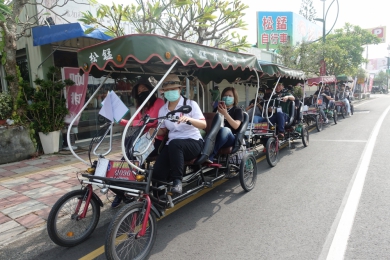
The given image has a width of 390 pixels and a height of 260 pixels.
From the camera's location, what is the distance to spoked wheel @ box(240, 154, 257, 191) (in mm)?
4875

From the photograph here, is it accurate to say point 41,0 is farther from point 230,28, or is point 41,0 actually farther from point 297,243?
point 297,243

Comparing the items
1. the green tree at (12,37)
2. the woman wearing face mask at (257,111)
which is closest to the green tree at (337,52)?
the woman wearing face mask at (257,111)

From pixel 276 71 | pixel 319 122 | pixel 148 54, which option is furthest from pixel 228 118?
pixel 319 122

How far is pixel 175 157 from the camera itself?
3668 millimetres

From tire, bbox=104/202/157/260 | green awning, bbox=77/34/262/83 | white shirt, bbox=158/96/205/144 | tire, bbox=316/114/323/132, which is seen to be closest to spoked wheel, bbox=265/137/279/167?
green awning, bbox=77/34/262/83

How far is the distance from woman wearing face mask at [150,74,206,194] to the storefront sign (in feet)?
16.5

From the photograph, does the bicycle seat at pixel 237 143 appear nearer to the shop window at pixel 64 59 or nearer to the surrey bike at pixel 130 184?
the surrey bike at pixel 130 184

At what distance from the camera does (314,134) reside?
1091 centimetres

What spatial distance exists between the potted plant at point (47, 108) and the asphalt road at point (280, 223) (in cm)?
441

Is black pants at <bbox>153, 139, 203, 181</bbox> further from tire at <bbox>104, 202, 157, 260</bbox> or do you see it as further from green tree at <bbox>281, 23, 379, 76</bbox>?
green tree at <bbox>281, 23, 379, 76</bbox>

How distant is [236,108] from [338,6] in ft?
52.0

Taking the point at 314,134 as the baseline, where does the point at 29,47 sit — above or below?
above

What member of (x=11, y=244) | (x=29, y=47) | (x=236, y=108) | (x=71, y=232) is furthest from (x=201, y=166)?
(x=29, y=47)

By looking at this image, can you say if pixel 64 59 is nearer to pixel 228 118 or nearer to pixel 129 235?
pixel 228 118
